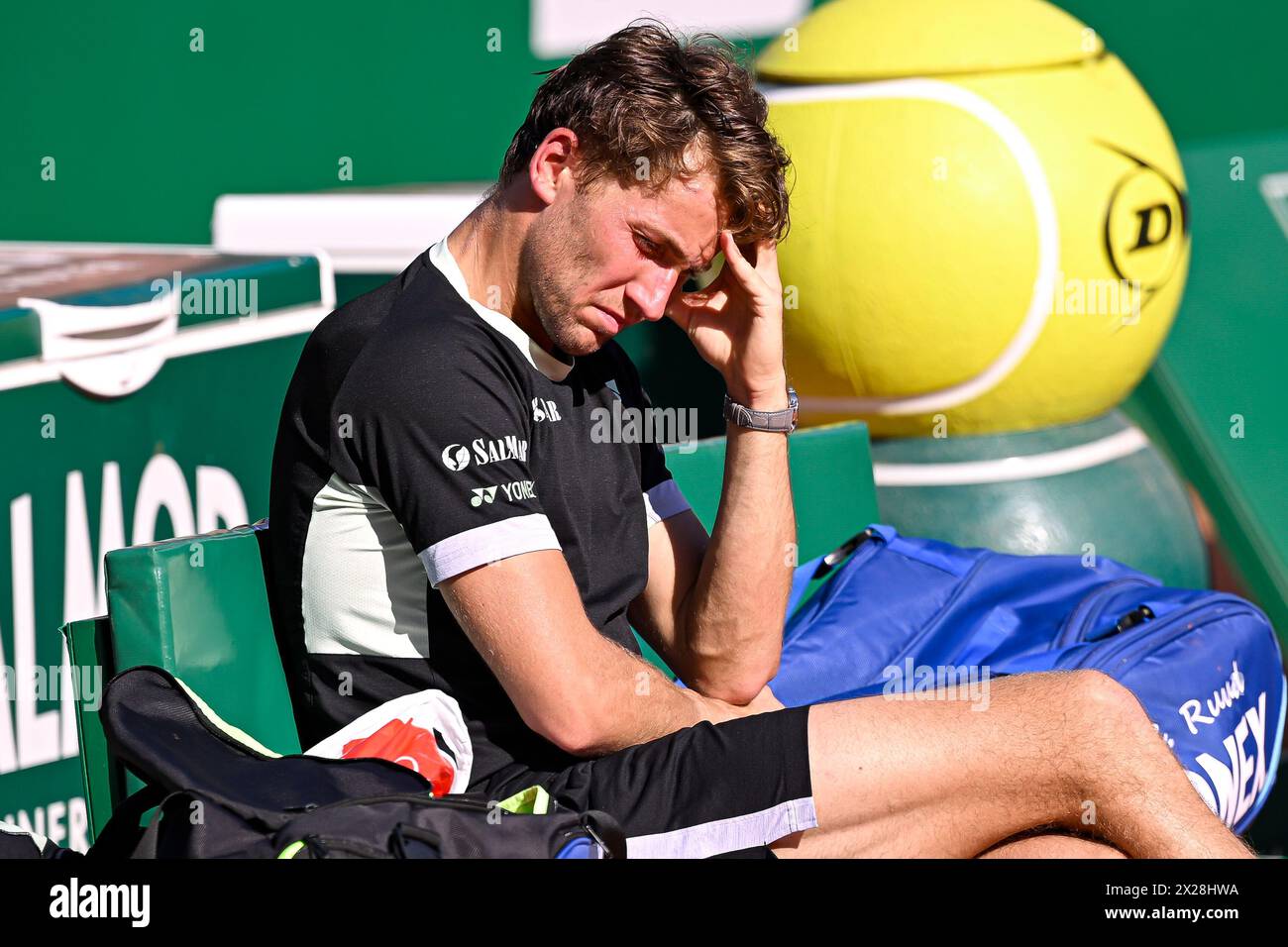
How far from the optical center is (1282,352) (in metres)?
3.75

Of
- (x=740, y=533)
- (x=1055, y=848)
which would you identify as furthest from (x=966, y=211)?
(x=1055, y=848)

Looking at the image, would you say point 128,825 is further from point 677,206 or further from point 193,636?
point 677,206

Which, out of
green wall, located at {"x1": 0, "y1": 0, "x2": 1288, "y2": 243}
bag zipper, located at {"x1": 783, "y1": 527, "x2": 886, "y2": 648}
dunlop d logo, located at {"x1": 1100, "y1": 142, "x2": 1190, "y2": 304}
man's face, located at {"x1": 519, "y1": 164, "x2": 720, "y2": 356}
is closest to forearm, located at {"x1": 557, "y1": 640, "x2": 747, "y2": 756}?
man's face, located at {"x1": 519, "y1": 164, "x2": 720, "y2": 356}

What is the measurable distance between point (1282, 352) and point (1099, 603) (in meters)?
1.49

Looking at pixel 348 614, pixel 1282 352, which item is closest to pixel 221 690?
pixel 348 614

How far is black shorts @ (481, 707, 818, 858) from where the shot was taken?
5.63 feet

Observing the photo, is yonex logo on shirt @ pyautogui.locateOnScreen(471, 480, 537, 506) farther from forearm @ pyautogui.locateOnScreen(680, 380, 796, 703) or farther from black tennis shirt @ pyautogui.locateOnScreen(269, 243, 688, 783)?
forearm @ pyautogui.locateOnScreen(680, 380, 796, 703)

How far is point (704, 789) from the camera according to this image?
1736 millimetres

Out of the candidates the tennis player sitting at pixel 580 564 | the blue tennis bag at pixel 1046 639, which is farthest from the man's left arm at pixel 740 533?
the blue tennis bag at pixel 1046 639

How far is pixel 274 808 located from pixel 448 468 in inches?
15.9

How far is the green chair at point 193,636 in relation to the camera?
6.44 feet

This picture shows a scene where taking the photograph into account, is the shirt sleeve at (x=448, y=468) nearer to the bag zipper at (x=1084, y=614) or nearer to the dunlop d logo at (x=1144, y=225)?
the bag zipper at (x=1084, y=614)

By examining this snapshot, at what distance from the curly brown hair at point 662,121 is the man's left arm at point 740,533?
21 centimetres

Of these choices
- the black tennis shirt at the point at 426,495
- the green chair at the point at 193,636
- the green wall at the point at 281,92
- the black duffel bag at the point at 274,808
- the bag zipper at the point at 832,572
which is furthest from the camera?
the green wall at the point at 281,92
